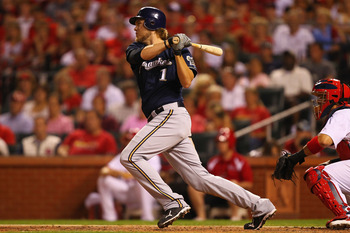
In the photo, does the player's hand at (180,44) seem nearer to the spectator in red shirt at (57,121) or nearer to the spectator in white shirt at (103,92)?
the spectator in red shirt at (57,121)

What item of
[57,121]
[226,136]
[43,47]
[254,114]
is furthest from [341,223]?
[43,47]

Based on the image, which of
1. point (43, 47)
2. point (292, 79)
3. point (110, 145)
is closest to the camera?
point (110, 145)

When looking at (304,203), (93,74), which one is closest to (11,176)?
(93,74)

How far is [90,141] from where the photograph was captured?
11.0 m

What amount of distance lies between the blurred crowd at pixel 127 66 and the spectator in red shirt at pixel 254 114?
16 mm

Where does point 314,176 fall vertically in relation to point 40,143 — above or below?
below

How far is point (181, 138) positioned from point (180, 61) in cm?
70

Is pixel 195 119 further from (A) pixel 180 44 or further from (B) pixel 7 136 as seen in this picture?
(A) pixel 180 44

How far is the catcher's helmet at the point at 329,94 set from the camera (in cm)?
637

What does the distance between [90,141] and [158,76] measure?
196 inches

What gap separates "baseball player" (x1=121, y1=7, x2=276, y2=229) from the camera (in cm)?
609

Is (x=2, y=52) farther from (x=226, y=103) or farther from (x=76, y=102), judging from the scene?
(x=226, y=103)

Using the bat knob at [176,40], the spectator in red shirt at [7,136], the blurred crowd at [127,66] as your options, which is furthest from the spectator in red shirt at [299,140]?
the bat knob at [176,40]

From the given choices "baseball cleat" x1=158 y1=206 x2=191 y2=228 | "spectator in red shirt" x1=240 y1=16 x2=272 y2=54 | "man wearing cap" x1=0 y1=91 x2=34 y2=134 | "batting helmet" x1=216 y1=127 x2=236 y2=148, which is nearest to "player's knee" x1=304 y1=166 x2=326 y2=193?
"baseball cleat" x1=158 y1=206 x2=191 y2=228
